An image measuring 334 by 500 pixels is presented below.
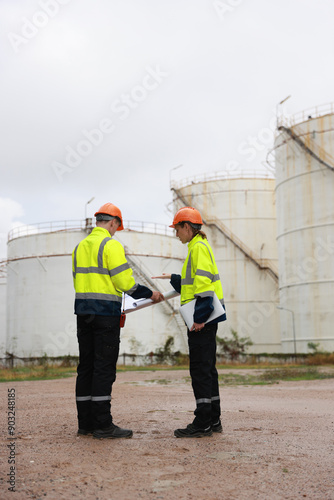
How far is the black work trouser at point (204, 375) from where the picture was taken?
516cm

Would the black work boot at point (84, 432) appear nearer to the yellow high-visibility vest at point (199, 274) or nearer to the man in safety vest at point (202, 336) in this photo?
the man in safety vest at point (202, 336)

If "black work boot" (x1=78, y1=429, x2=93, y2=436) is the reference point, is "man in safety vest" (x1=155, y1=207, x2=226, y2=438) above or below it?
above

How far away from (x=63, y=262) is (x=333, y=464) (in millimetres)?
28572

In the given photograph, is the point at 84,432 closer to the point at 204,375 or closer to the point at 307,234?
the point at 204,375

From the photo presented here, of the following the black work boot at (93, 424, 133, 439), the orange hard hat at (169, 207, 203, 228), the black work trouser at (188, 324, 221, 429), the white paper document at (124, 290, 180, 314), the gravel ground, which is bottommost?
the gravel ground

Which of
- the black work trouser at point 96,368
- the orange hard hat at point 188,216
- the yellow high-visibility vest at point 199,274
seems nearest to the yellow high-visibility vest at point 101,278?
the black work trouser at point 96,368

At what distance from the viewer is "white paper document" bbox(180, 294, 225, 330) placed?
5320 millimetres

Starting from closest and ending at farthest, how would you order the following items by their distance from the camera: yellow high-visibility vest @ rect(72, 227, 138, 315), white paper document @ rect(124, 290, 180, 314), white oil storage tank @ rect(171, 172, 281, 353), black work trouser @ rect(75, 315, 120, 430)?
1. black work trouser @ rect(75, 315, 120, 430)
2. yellow high-visibility vest @ rect(72, 227, 138, 315)
3. white paper document @ rect(124, 290, 180, 314)
4. white oil storage tank @ rect(171, 172, 281, 353)

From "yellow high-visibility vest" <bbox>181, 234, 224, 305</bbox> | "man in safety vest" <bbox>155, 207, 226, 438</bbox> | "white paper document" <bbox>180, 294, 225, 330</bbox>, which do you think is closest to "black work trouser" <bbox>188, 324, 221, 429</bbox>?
"man in safety vest" <bbox>155, 207, 226, 438</bbox>

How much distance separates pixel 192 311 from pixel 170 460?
→ 5.38ft

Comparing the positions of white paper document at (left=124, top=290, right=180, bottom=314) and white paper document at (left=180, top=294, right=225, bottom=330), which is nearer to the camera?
white paper document at (left=180, top=294, right=225, bottom=330)

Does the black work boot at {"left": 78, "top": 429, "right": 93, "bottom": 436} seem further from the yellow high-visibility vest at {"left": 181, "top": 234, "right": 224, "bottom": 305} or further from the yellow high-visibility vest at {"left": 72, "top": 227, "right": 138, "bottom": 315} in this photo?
the yellow high-visibility vest at {"left": 181, "top": 234, "right": 224, "bottom": 305}

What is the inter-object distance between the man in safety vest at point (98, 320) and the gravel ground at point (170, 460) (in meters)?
0.28

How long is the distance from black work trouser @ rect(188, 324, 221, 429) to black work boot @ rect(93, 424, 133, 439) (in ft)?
2.06
